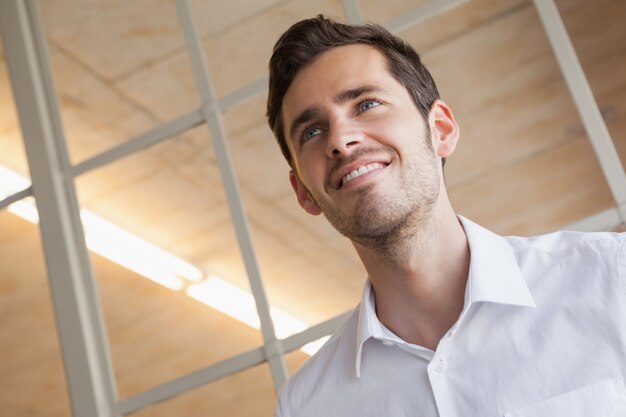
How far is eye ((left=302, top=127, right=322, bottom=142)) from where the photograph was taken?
4.93 feet

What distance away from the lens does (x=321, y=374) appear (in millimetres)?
1518

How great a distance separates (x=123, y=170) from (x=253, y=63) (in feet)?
1.59

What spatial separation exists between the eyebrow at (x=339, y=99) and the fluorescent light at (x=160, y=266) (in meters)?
0.80

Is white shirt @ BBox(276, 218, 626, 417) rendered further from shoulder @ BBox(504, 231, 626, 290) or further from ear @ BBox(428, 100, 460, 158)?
ear @ BBox(428, 100, 460, 158)

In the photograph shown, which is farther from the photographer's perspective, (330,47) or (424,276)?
(330,47)

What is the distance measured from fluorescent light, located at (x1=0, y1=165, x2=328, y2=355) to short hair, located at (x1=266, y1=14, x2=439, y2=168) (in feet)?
2.43

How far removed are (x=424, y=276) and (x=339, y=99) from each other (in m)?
0.33

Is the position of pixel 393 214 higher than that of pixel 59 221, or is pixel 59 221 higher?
pixel 59 221

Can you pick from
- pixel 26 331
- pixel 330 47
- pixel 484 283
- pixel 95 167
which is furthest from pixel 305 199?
pixel 26 331

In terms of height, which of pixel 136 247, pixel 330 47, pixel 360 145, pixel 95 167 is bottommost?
pixel 360 145

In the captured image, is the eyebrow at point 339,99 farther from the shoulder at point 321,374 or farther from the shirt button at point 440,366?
the shirt button at point 440,366

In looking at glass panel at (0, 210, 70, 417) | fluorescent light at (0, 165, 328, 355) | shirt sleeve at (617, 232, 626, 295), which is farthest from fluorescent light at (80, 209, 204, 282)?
shirt sleeve at (617, 232, 626, 295)

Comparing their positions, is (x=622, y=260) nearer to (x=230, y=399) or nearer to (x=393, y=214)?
(x=393, y=214)

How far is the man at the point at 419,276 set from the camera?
1.27 metres
